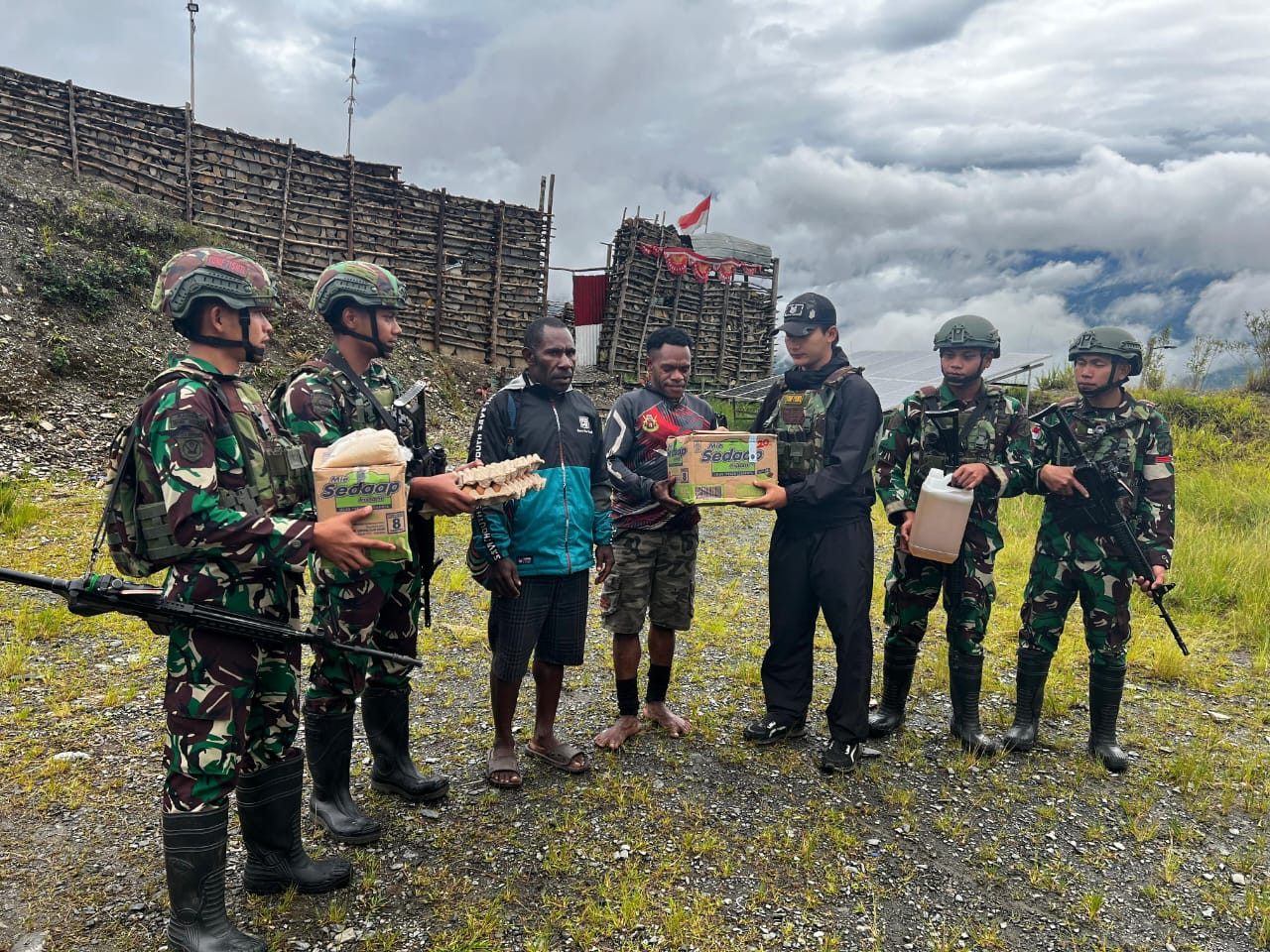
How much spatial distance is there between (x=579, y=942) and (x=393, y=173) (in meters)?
18.5

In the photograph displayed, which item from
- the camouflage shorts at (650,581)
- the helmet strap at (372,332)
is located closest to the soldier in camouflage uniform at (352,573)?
the helmet strap at (372,332)

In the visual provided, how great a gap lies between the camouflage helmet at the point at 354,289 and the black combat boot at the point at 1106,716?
4.46 meters

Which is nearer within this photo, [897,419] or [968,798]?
[968,798]

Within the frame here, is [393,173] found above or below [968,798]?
above

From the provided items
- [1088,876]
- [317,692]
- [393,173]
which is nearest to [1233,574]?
[1088,876]

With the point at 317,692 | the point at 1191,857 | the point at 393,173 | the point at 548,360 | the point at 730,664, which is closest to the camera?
the point at 317,692

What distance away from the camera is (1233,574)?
7.52 m

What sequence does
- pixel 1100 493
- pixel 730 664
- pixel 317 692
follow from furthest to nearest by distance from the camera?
pixel 730 664
pixel 1100 493
pixel 317 692

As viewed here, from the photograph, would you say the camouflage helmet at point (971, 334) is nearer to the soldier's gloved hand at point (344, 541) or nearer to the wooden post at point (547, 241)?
the soldier's gloved hand at point (344, 541)

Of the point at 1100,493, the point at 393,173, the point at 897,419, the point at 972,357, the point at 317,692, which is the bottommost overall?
the point at 317,692

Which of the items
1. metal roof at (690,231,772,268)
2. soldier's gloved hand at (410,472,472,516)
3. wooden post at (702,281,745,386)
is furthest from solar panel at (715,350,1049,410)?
soldier's gloved hand at (410,472,472,516)

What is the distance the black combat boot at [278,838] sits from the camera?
288 cm

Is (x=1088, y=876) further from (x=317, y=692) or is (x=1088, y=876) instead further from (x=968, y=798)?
(x=317, y=692)

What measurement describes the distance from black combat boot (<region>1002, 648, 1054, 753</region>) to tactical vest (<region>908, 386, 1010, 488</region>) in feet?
4.10
